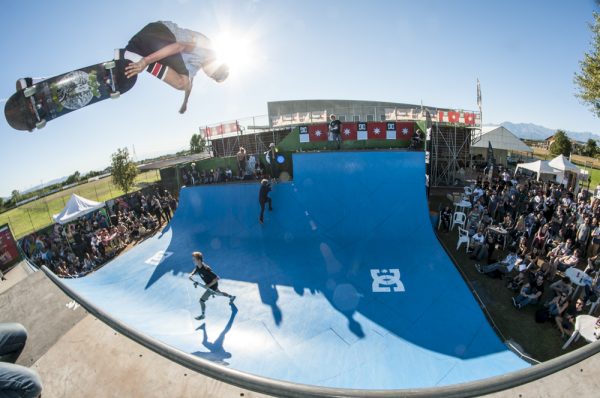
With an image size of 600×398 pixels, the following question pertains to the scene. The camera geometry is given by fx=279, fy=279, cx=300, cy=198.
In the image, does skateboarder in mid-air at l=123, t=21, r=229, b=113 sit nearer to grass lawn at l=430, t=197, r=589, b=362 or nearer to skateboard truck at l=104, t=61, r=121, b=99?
skateboard truck at l=104, t=61, r=121, b=99

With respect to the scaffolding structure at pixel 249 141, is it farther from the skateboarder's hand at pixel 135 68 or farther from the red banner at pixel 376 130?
the skateboarder's hand at pixel 135 68

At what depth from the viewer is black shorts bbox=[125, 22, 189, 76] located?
1645 centimetres

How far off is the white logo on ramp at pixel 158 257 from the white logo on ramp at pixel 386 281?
270 inches

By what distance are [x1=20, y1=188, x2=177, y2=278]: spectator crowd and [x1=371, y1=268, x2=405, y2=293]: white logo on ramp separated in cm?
1097

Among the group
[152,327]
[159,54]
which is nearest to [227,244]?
[152,327]

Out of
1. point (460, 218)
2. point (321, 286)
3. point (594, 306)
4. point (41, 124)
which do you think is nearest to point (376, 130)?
point (460, 218)

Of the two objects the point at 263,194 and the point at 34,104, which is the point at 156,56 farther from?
the point at 263,194

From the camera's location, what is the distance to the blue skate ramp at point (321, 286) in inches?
198

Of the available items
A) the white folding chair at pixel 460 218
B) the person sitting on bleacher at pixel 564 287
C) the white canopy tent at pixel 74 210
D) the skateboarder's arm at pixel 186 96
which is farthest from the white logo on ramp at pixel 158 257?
the skateboarder's arm at pixel 186 96

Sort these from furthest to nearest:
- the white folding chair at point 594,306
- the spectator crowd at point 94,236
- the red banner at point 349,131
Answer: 1. the red banner at point 349,131
2. the spectator crowd at point 94,236
3. the white folding chair at point 594,306

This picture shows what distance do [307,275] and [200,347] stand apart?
3.29m

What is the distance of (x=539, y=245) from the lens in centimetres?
862

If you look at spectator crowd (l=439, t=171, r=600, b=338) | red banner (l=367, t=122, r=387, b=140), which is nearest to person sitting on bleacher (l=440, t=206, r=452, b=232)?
spectator crowd (l=439, t=171, r=600, b=338)

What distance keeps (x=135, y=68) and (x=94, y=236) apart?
398 inches
